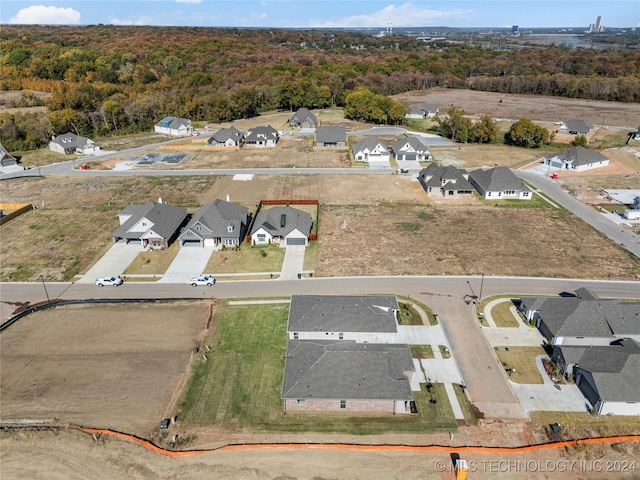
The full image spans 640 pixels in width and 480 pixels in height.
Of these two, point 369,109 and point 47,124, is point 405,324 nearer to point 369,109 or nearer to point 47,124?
point 369,109

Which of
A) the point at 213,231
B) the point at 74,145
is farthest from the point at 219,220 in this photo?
the point at 74,145

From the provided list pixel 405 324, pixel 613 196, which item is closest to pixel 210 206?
pixel 405 324

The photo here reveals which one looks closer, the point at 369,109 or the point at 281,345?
the point at 281,345

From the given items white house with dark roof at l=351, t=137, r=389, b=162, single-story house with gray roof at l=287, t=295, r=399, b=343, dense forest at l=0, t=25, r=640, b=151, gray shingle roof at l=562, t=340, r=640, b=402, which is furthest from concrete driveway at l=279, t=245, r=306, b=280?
dense forest at l=0, t=25, r=640, b=151

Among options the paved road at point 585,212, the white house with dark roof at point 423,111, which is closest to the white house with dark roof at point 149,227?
the paved road at point 585,212

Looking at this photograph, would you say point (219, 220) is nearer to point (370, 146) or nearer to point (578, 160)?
point (370, 146)
